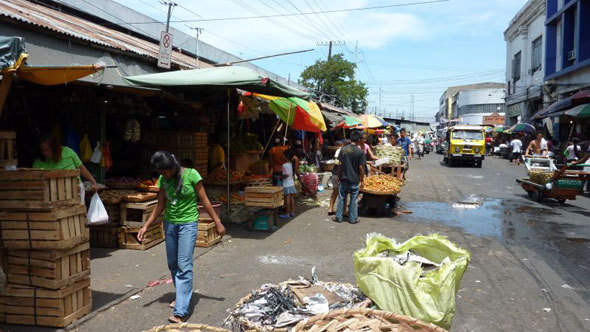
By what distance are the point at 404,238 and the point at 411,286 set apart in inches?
204

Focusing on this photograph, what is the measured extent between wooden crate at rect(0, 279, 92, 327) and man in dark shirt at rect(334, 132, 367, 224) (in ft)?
20.9

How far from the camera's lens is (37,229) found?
4.41 meters

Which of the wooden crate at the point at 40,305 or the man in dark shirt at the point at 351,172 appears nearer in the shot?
the wooden crate at the point at 40,305

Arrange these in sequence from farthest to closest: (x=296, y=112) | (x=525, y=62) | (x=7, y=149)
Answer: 1. (x=525, y=62)
2. (x=296, y=112)
3. (x=7, y=149)

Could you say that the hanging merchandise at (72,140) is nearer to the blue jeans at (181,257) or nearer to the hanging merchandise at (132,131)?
the hanging merchandise at (132,131)

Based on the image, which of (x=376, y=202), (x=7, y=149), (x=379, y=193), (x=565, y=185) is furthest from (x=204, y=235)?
(x=565, y=185)

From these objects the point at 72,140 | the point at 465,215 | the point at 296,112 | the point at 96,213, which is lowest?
the point at 465,215

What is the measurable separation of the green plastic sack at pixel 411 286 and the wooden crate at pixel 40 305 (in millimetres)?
2935

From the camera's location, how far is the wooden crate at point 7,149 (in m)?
4.87

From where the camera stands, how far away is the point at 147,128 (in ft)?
33.7

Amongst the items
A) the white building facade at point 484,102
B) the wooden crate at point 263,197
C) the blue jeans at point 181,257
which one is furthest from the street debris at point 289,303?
the white building facade at point 484,102

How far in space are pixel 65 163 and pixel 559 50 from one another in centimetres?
3188

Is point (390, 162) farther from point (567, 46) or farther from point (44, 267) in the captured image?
point (567, 46)

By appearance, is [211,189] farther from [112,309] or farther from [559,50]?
[559,50]
